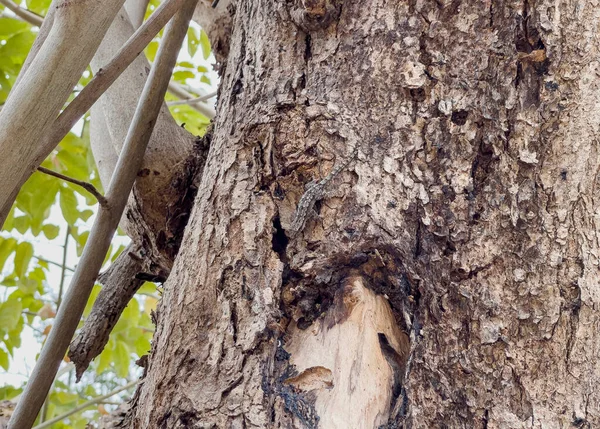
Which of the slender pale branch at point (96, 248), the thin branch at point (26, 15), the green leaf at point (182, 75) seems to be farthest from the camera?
the green leaf at point (182, 75)

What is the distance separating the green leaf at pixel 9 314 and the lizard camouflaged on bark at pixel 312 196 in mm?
1334

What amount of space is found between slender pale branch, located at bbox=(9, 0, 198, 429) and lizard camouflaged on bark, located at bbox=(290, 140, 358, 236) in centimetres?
40

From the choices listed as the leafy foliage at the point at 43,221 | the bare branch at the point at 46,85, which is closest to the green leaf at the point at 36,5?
the leafy foliage at the point at 43,221

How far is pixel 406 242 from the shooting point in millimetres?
772

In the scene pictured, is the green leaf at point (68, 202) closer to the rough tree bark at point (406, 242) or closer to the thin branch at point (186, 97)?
the thin branch at point (186, 97)

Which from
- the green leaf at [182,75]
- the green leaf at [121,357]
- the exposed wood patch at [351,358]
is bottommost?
the exposed wood patch at [351,358]

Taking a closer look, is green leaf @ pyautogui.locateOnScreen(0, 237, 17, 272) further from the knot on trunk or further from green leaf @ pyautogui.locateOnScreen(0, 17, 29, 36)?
the knot on trunk

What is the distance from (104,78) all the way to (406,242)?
457mm

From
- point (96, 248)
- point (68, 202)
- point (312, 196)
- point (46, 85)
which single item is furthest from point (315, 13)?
point (68, 202)

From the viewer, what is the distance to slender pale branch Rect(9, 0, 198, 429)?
1.01 m

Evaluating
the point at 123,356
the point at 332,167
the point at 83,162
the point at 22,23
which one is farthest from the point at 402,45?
the point at 123,356

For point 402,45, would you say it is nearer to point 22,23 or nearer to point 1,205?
point 1,205

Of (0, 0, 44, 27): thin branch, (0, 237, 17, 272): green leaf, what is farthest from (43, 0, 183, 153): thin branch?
(0, 237, 17, 272): green leaf

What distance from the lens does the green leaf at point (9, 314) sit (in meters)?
1.78
